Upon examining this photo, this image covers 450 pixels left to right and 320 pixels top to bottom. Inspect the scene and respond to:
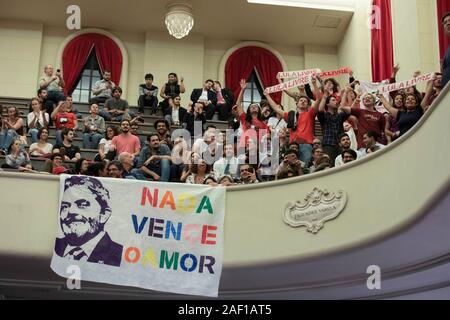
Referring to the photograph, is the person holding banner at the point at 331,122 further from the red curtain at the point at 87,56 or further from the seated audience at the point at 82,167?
the red curtain at the point at 87,56

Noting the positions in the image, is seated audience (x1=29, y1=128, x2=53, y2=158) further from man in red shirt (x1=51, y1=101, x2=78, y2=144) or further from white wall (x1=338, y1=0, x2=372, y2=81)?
white wall (x1=338, y1=0, x2=372, y2=81)

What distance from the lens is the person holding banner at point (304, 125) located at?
8195 millimetres

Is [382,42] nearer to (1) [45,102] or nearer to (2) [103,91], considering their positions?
(2) [103,91]

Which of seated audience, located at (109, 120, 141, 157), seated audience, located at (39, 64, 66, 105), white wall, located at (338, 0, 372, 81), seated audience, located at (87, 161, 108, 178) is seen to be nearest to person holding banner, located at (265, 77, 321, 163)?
seated audience, located at (109, 120, 141, 157)

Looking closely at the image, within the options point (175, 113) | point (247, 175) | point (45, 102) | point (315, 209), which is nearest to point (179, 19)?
point (175, 113)

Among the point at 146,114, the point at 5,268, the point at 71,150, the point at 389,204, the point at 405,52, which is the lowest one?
the point at 5,268

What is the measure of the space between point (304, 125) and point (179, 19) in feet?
17.2

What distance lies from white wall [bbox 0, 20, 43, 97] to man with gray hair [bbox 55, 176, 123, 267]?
6566mm

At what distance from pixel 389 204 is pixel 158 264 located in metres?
2.58

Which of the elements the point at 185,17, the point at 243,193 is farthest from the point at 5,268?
the point at 185,17

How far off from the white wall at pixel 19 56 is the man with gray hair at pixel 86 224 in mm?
6566

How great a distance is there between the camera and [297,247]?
7.22 metres

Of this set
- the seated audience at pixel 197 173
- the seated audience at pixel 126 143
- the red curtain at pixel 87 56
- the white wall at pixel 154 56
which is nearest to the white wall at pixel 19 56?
the white wall at pixel 154 56
